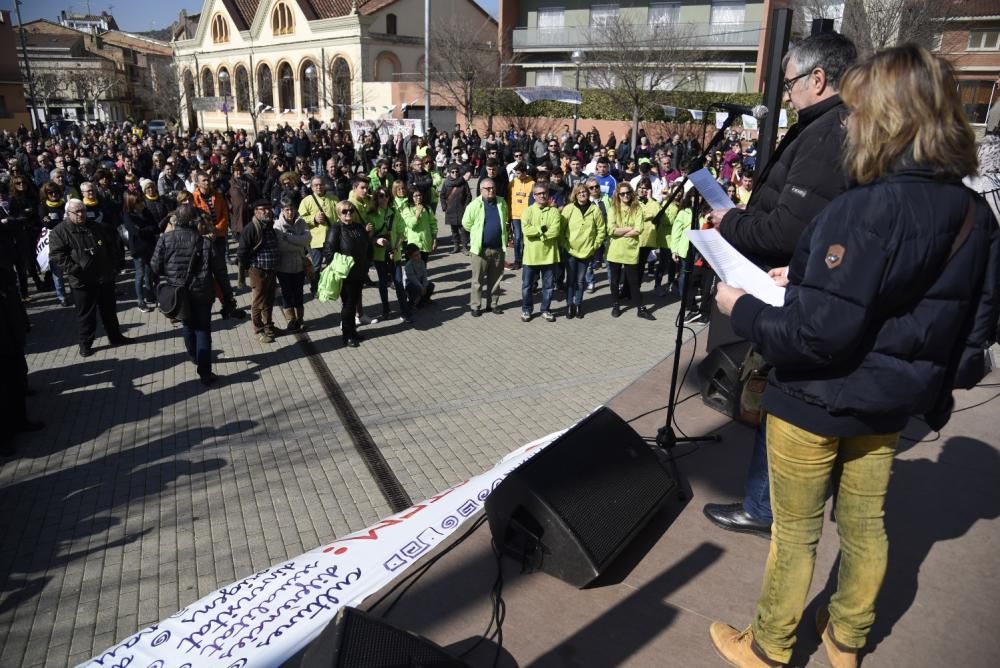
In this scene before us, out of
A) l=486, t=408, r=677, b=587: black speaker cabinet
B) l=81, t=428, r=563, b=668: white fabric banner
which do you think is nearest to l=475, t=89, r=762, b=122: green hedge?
l=486, t=408, r=677, b=587: black speaker cabinet

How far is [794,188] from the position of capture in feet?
9.14

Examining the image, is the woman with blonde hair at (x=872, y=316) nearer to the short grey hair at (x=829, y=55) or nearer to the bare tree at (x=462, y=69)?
the short grey hair at (x=829, y=55)

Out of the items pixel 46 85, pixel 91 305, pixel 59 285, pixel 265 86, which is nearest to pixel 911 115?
pixel 91 305

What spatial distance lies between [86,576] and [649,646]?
12.5 ft

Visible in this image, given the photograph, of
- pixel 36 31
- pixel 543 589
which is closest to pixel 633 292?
pixel 543 589

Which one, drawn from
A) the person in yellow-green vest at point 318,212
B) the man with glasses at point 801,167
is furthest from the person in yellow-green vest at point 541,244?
the man with glasses at point 801,167

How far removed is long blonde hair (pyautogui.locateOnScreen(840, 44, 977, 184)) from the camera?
1.90 metres

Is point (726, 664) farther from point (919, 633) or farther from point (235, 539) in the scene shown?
point (235, 539)

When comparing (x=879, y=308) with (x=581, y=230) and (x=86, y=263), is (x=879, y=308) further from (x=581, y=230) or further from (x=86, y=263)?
(x=86, y=263)

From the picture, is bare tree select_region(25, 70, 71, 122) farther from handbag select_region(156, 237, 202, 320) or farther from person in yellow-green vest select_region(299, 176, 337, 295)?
handbag select_region(156, 237, 202, 320)

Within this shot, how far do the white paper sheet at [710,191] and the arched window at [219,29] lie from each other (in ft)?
204

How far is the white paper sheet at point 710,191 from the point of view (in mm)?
3151

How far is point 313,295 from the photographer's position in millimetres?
11617

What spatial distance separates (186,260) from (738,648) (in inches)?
266
